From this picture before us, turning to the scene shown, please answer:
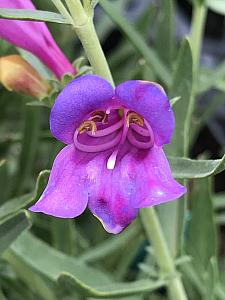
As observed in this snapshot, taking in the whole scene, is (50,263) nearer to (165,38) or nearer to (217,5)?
(165,38)

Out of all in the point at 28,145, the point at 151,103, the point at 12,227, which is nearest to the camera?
the point at 151,103

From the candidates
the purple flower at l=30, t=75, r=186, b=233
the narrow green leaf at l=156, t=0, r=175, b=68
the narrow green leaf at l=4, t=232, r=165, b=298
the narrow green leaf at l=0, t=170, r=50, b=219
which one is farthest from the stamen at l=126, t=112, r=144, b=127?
the narrow green leaf at l=156, t=0, r=175, b=68

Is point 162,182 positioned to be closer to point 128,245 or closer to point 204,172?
point 204,172

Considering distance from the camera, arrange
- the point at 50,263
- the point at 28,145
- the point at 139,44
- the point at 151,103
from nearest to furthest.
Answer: the point at 151,103
the point at 50,263
the point at 139,44
the point at 28,145

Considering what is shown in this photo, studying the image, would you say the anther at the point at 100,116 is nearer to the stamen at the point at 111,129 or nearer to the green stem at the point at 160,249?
the stamen at the point at 111,129

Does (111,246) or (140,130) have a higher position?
(140,130)

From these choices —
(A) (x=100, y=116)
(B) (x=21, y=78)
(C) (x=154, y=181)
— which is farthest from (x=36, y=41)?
(C) (x=154, y=181)

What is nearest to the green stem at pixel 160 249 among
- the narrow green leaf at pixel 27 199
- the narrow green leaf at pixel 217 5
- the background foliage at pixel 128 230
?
the background foliage at pixel 128 230
